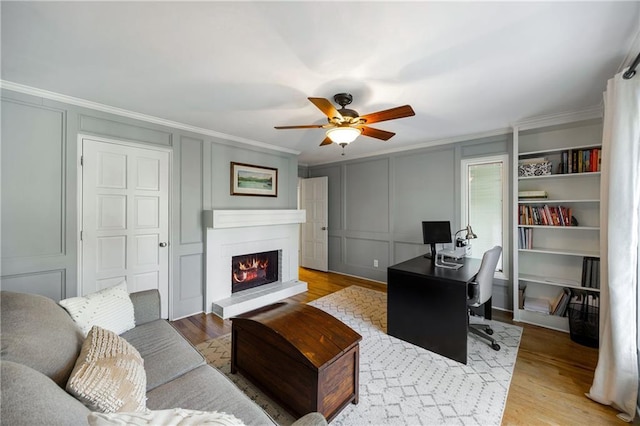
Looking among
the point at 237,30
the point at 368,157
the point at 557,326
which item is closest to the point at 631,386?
the point at 557,326

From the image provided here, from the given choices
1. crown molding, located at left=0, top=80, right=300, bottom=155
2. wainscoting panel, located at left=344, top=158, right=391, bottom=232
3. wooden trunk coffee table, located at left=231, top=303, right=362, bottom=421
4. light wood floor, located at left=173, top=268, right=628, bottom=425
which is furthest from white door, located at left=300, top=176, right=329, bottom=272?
wooden trunk coffee table, located at left=231, top=303, right=362, bottom=421

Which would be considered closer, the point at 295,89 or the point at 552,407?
the point at 552,407

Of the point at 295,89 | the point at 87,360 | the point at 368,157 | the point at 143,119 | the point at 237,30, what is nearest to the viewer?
the point at 87,360

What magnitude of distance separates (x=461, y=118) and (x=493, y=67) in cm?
112

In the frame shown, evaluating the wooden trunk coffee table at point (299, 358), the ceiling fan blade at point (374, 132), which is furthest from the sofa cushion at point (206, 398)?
the ceiling fan blade at point (374, 132)

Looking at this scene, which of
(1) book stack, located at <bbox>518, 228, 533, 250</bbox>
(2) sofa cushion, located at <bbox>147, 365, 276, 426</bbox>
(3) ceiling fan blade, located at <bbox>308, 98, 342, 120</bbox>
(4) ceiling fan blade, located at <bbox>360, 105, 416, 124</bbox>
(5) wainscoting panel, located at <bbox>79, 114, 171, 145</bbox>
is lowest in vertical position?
(2) sofa cushion, located at <bbox>147, 365, 276, 426</bbox>

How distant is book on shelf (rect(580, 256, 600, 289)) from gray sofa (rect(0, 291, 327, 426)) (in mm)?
3247

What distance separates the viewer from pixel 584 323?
8.65ft

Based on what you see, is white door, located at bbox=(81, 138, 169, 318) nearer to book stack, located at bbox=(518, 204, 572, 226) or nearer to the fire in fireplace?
the fire in fireplace

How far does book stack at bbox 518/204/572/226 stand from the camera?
291cm

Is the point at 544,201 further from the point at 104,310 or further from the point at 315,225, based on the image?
the point at 104,310

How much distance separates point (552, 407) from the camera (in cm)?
179

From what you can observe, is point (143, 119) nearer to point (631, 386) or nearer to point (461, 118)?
point (461, 118)

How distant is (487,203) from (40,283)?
5.02m
